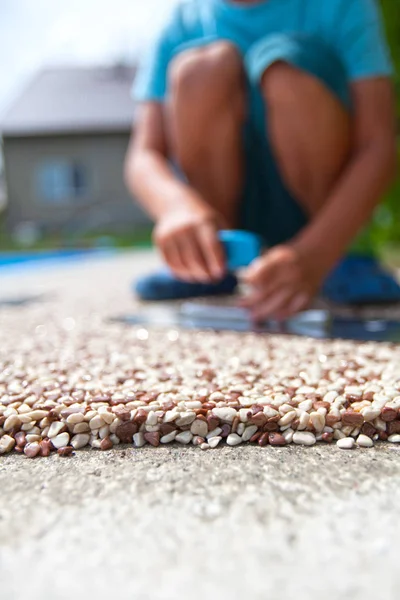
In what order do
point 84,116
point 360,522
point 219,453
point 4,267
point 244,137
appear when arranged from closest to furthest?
point 360,522
point 219,453
point 244,137
point 4,267
point 84,116

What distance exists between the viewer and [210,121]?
1.87 meters

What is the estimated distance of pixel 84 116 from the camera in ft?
40.3

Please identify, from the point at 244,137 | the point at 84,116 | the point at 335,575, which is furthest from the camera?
the point at 84,116

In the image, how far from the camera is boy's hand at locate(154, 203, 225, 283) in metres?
1.63

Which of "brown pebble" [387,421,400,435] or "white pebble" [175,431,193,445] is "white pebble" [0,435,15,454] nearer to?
"white pebble" [175,431,193,445]

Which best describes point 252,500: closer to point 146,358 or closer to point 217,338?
point 146,358

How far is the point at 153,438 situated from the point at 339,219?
3.18ft

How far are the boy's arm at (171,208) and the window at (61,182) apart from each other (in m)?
10.5

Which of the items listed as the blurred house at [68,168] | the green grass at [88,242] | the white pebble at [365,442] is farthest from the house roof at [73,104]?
the white pebble at [365,442]

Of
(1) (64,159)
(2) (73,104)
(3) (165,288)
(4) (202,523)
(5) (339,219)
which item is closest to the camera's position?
(4) (202,523)

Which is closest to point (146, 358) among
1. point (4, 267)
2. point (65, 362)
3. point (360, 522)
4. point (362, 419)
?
point (65, 362)

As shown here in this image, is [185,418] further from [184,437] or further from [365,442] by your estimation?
[365,442]

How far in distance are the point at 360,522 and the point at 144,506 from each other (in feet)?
0.82

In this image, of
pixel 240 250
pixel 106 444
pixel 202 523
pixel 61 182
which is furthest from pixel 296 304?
pixel 61 182
